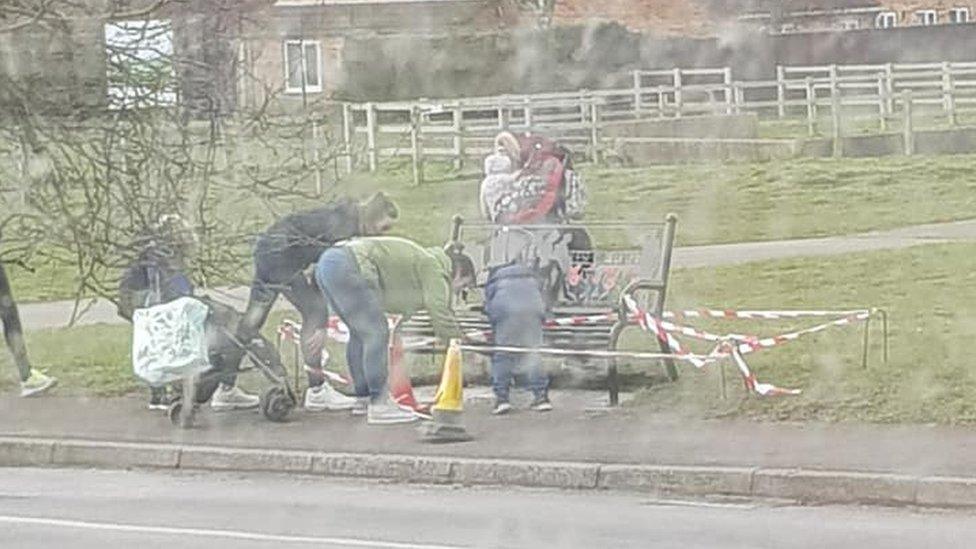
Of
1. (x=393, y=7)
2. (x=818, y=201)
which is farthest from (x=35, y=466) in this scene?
(x=818, y=201)

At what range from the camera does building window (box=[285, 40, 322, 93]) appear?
12.3 meters

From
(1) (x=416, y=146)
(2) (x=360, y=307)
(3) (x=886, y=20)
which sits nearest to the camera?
(3) (x=886, y=20)

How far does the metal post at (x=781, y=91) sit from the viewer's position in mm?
13914

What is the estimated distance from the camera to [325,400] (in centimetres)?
1254

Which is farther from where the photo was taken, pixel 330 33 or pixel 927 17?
pixel 330 33

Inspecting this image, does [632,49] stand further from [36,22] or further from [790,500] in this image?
[36,22]

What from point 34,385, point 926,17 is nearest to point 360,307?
point 34,385

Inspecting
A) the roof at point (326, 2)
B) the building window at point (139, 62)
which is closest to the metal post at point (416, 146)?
the roof at point (326, 2)

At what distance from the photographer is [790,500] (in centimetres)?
997

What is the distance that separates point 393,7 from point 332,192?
3.76ft

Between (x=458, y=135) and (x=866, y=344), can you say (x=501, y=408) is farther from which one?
(x=458, y=135)

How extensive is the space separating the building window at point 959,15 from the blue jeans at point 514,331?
8.90 feet

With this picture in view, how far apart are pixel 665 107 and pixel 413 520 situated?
6.68 meters

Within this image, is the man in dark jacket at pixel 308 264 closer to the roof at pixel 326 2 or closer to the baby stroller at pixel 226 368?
the baby stroller at pixel 226 368
